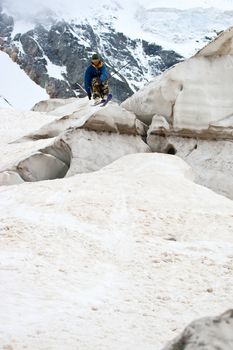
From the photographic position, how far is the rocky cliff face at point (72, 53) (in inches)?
5866

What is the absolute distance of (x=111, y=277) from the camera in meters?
7.77

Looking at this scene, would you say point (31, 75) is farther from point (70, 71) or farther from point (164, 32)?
point (164, 32)

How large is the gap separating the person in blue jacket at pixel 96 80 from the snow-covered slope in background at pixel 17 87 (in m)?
127

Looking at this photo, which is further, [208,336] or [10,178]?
[10,178]

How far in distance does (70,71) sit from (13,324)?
15822cm

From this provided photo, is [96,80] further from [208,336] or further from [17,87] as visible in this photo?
[17,87]

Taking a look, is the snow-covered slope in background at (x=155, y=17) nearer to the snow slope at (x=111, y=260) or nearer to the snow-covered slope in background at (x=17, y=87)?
the snow-covered slope in background at (x=17, y=87)

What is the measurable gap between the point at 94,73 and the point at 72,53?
482 ft

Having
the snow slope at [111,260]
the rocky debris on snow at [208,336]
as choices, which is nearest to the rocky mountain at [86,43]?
the snow slope at [111,260]

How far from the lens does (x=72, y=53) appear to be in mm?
161000

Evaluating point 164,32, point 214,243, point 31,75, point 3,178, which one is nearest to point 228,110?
point 3,178

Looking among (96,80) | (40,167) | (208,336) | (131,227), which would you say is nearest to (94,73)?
(96,80)

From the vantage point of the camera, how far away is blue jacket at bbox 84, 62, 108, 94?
17578 mm

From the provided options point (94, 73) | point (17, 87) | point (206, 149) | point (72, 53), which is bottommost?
point (17, 87)
